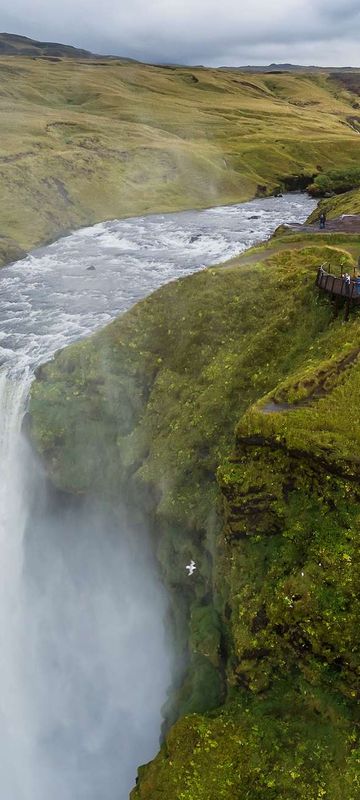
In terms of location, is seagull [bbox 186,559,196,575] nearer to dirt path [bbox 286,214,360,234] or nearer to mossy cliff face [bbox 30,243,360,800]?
mossy cliff face [bbox 30,243,360,800]

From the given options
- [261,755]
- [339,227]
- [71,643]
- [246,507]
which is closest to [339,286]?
[246,507]

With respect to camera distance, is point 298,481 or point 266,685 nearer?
point 266,685

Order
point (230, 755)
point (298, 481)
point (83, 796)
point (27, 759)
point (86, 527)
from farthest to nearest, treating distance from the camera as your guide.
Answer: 1. point (86, 527)
2. point (27, 759)
3. point (83, 796)
4. point (298, 481)
5. point (230, 755)

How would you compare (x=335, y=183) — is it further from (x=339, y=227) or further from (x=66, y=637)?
(x=66, y=637)

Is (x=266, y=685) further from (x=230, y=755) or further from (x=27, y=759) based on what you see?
(x=27, y=759)

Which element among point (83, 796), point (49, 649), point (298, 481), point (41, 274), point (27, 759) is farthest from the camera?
point (41, 274)

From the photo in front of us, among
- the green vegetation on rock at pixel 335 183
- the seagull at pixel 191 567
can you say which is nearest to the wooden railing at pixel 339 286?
the seagull at pixel 191 567

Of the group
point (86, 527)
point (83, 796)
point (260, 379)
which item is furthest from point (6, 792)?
point (260, 379)
